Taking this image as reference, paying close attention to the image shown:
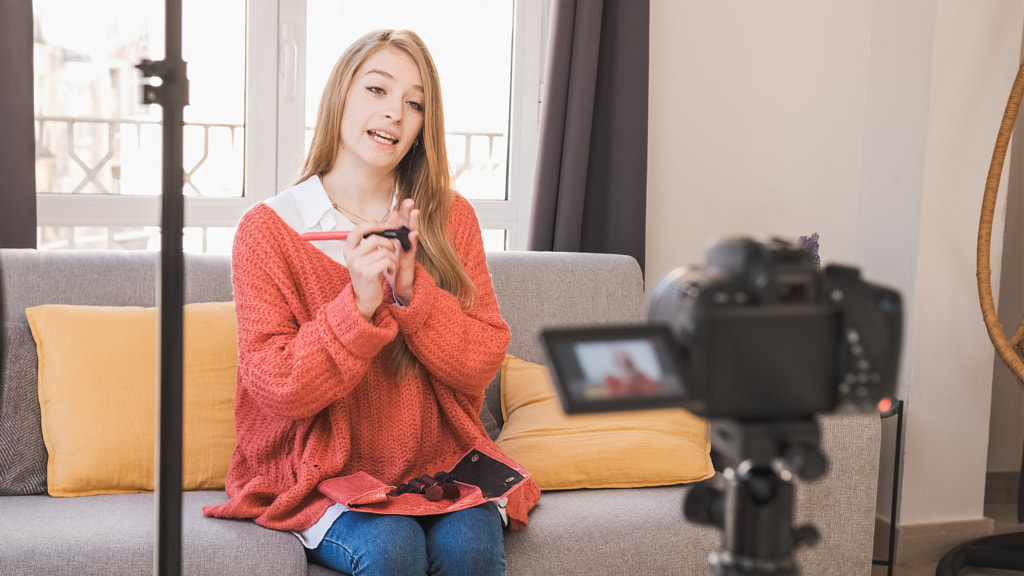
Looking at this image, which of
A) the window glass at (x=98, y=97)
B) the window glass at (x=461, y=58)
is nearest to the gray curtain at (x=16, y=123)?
the window glass at (x=98, y=97)

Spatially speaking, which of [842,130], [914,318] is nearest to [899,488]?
[914,318]

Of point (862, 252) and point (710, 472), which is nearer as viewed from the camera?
point (710, 472)

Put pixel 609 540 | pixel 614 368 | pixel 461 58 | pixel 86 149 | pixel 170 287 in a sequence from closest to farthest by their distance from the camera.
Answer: pixel 614 368, pixel 170 287, pixel 86 149, pixel 609 540, pixel 461 58

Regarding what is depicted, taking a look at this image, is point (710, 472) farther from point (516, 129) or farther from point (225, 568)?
point (516, 129)

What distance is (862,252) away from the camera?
2.69 m

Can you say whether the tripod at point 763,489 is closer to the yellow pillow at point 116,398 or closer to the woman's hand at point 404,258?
the woman's hand at point 404,258

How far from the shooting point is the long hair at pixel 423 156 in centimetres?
165

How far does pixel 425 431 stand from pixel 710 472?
612 mm

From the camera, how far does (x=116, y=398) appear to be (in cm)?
172

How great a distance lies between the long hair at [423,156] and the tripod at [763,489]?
102 cm

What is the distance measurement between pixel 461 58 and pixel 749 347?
7.12 feet

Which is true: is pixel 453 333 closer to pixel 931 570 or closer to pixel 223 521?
pixel 223 521

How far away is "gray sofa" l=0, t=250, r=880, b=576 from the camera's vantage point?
1413 millimetres

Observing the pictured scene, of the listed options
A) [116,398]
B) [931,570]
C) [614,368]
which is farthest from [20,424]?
[931,570]
